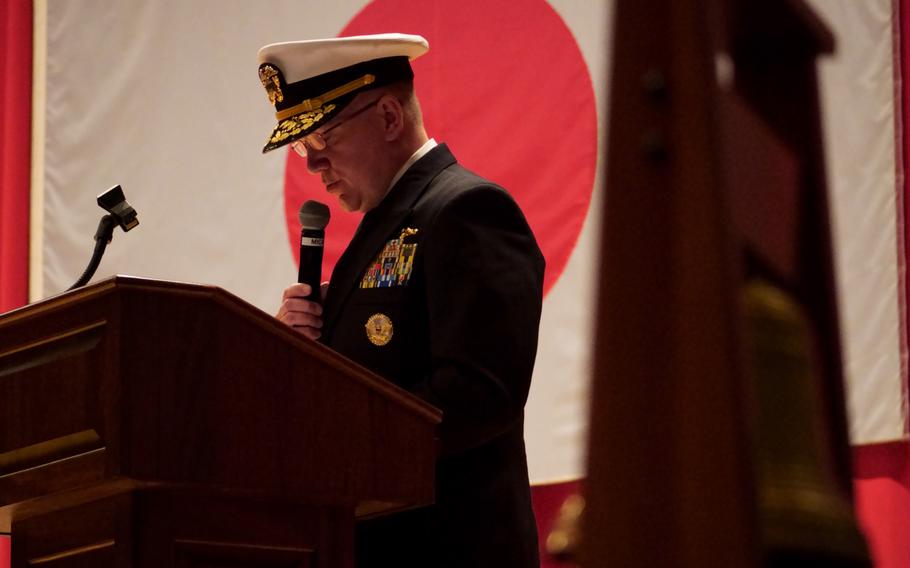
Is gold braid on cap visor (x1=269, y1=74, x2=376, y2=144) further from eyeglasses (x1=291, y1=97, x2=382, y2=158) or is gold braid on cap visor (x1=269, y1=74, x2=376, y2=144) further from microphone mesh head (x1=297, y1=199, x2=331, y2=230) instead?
microphone mesh head (x1=297, y1=199, x2=331, y2=230)

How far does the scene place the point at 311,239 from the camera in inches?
77.5

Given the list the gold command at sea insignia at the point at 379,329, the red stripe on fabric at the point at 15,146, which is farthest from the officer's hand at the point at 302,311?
the red stripe on fabric at the point at 15,146

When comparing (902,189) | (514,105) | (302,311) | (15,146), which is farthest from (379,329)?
(15,146)

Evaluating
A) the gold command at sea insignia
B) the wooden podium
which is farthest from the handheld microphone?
the wooden podium

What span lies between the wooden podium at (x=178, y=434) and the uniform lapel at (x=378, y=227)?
476 millimetres

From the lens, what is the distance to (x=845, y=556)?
61 cm

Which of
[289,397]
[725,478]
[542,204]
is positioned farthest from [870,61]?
[725,478]

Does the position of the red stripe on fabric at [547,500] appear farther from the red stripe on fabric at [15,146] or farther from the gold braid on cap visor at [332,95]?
the red stripe on fabric at [15,146]

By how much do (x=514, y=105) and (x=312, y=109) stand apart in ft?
3.65

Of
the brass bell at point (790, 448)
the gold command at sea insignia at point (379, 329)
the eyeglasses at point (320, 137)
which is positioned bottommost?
the brass bell at point (790, 448)

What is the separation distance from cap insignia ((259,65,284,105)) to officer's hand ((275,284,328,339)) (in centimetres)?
41

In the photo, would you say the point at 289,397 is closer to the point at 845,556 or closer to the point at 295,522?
the point at 295,522

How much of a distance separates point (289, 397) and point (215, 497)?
5.3 inches

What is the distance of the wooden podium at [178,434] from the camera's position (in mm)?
1352
